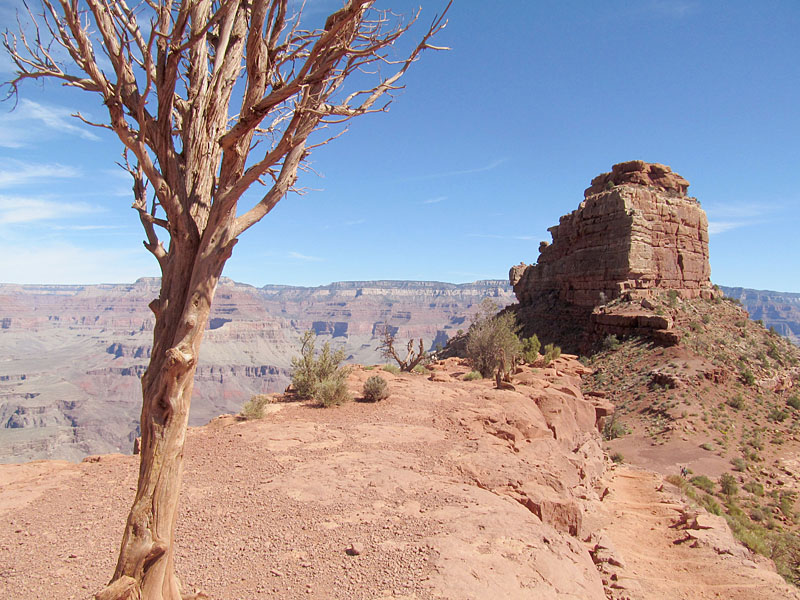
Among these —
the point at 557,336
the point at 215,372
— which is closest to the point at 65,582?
the point at 557,336

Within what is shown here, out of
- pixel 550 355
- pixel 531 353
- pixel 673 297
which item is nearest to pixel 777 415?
Result: pixel 550 355

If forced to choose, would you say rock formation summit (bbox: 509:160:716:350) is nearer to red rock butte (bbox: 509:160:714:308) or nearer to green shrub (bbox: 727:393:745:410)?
red rock butte (bbox: 509:160:714:308)

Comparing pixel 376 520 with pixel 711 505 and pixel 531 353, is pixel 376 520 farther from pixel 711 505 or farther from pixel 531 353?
pixel 531 353

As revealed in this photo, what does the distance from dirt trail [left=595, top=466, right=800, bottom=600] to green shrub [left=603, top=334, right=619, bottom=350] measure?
1993cm

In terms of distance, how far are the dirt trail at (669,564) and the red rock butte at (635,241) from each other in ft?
79.7

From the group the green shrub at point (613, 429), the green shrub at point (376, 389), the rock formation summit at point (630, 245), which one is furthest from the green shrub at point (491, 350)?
the rock formation summit at point (630, 245)

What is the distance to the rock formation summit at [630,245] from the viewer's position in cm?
3306

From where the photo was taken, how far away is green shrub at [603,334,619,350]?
30.8m

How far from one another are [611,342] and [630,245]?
6.98 m

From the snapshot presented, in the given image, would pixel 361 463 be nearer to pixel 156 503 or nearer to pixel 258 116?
pixel 156 503

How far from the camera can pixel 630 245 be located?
32375 millimetres

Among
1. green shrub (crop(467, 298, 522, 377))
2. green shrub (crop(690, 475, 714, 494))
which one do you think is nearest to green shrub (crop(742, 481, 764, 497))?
green shrub (crop(690, 475, 714, 494))

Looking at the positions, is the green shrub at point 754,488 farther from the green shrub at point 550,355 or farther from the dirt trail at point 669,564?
the green shrub at point 550,355

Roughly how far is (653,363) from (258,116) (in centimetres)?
2926
